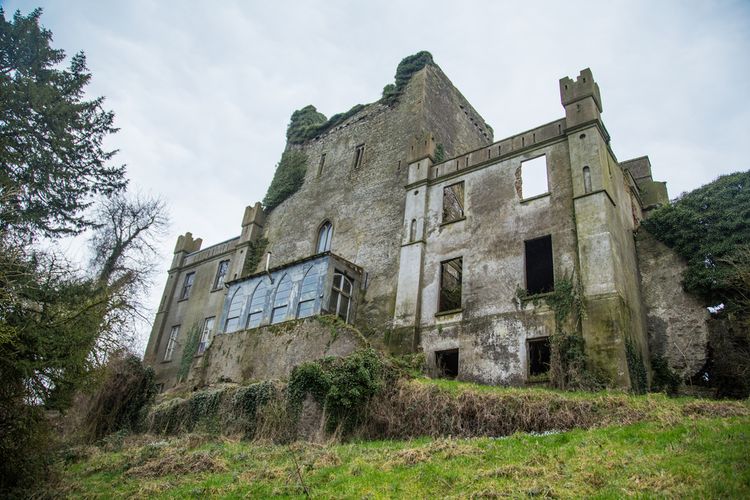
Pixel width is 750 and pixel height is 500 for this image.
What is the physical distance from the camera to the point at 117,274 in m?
26.0

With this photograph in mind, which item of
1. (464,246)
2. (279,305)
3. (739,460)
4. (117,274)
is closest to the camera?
(739,460)

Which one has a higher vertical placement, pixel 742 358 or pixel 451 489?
pixel 742 358

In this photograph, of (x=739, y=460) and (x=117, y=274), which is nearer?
(x=739, y=460)

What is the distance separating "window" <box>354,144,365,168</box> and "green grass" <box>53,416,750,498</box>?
640 inches

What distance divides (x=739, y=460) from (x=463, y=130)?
900 inches

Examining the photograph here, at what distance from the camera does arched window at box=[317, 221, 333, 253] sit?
24.6 metres

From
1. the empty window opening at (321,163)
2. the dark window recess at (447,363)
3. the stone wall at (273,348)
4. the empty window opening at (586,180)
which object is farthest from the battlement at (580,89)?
the empty window opening at (321,163)

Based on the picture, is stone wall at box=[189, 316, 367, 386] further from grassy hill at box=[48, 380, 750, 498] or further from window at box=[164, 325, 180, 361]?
window at box=[164, 325, 180, 361]

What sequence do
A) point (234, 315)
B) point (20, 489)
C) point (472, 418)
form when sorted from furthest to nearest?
point (234, 315) < point (472, 418) < point (20, 489)

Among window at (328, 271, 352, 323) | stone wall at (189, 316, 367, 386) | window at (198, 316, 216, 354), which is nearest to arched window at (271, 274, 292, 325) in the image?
stone wall at (189, 316, 367, 386)

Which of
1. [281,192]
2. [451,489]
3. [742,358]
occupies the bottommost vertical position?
[451,489]

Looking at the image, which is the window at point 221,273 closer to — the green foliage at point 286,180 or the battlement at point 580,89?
the green foliage at point 286,180

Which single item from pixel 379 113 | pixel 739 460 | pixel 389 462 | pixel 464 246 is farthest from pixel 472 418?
pixel 379 113

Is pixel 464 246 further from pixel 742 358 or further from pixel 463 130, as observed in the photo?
pixel 463 130
